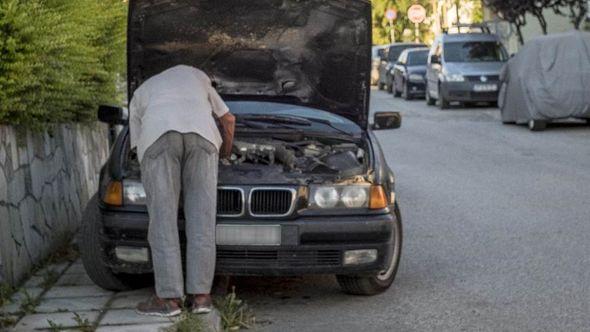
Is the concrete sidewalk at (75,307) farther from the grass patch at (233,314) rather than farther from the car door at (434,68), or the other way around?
the car door at (434,68)

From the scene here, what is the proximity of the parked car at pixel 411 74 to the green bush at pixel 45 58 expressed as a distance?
86.2 feet

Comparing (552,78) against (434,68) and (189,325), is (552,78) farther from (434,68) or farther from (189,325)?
(189,325)

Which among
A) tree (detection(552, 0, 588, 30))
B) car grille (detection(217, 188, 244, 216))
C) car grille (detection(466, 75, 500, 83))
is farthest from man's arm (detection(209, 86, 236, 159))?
tree (detection(552, 0, 588, 30))

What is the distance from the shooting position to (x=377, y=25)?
224 feet

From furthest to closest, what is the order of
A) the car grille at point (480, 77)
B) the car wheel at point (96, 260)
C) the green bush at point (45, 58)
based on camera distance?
the car grille at point (480, 77) < the green bush at point (45, 58) < the car wheel at point (96, 260)

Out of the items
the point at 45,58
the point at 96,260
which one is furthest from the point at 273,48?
the point at 96,260

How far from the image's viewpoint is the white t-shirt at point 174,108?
6938mm

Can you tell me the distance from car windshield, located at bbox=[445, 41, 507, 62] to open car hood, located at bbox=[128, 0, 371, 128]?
21755mm

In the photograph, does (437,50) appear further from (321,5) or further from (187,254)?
(187,254)

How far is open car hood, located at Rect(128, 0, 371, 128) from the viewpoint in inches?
355

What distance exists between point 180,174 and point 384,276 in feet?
5.64

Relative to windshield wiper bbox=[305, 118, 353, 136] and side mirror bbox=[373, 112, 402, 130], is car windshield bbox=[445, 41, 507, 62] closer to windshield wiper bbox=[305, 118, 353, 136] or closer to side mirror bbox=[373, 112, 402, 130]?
side mirror bbox=[373, 112, 402, 130]

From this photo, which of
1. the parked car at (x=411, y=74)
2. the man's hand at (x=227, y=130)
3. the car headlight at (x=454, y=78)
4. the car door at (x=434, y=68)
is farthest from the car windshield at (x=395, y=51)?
the man's hand at (x=227, y=130)

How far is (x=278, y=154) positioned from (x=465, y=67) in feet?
75.0
